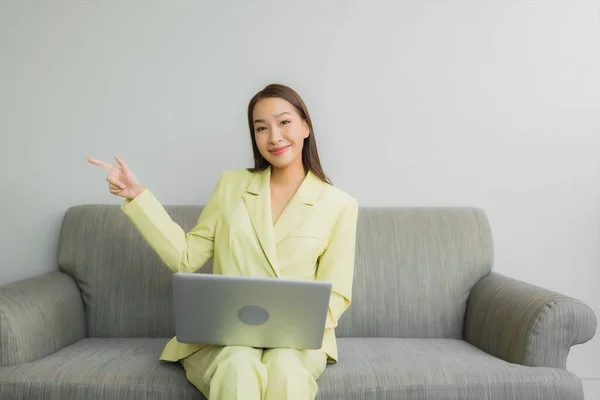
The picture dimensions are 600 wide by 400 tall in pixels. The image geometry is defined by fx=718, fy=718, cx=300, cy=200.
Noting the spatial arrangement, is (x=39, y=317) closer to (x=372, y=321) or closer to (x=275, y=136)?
(x=275, y=136)

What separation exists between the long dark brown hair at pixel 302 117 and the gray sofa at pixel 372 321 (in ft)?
1.50

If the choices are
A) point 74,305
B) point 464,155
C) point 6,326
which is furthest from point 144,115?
point 464,155

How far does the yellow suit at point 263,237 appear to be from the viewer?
2.18 meters

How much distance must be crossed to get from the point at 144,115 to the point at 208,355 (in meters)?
1.24

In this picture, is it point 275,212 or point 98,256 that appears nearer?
point 275,212

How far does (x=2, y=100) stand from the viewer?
2869 mm

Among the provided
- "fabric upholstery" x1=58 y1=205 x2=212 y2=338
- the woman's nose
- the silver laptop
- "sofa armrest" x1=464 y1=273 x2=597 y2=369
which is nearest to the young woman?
the woman's nose

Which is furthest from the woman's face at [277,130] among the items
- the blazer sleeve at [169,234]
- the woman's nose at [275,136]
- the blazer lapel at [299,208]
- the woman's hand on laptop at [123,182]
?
the woman's hand on laptop at [123,182]

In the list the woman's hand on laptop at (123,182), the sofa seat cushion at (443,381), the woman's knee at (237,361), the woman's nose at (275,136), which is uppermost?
the woman's nose at (275,136)

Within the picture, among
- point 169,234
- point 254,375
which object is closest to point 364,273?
point 169,234

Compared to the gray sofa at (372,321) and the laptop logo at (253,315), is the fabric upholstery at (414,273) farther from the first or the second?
the laptop logo at (253,315)

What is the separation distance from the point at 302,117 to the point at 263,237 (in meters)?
0.41

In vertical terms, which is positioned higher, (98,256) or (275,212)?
(275,212)

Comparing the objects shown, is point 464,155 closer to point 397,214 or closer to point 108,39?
point 397,214
